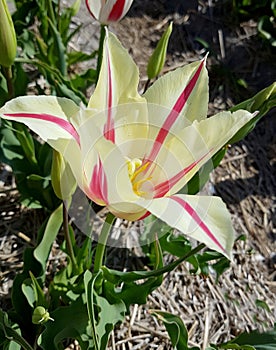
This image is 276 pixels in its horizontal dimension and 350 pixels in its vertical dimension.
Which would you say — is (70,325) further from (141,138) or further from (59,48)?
(59,48)

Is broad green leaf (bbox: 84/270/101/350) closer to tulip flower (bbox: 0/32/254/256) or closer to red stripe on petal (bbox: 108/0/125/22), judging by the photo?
tulip flower (bbox: 0/32/254/256)

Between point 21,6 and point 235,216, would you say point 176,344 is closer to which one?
point 235,216

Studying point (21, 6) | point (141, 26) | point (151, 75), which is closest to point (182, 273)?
point (151, 75)

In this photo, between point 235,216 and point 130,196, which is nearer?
point 130,196

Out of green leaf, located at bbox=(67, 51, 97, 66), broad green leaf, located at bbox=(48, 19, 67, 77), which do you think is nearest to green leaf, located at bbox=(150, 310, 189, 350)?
broad green leaf, located at bbox=(48, 19, 67, 77)

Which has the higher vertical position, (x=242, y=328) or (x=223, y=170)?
(x=223, y=170)

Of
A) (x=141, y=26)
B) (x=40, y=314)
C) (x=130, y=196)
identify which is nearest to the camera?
(x=130, y=196)
